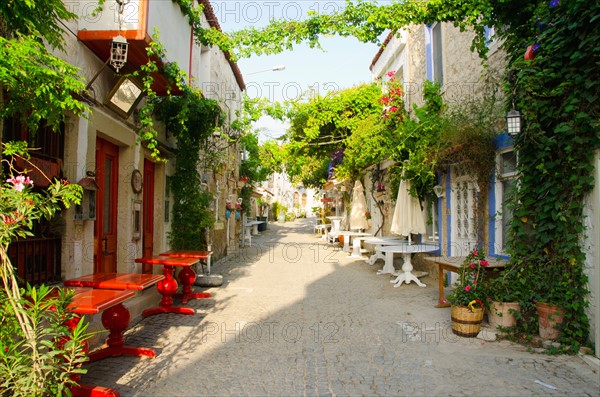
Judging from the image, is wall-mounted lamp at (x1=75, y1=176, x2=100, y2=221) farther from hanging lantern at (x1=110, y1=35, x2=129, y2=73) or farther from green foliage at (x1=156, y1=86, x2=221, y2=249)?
green foliage at (x1=156, y1=86, x2=221, y2=249)

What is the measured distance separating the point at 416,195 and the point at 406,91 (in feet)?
12.4

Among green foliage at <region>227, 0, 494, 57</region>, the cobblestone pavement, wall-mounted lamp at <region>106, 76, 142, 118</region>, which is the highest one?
green foliage at <region>227, 0, 494, 57</region>

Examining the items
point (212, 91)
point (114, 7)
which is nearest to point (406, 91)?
point (212, 91)

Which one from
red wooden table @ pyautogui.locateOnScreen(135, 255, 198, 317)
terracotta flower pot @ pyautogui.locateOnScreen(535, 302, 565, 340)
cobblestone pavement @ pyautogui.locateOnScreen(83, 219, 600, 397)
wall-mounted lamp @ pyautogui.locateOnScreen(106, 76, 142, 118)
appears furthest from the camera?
red wooden table @ pyautogui.locateOnScreen(135, 255, 198, 317)

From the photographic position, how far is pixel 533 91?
475cm

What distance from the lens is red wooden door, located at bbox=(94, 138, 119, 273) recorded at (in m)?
5.78

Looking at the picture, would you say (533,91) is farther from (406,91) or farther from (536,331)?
(406,91)

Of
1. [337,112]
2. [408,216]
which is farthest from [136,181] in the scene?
[337,112]

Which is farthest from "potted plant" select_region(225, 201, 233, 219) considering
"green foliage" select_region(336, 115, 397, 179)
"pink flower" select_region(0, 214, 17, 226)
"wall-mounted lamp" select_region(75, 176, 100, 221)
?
"pink flower" select_region(0, 214, 17, 226)

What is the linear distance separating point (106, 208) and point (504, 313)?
223 inches

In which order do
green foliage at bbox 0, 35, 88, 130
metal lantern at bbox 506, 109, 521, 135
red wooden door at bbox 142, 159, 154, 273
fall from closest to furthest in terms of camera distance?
1. green foliage at bbox 0, 35, 88, 130
2. metal lantern at bbox 506, 109, 521, 135
3. red wooden door at bbox 142, 159, 154, 273

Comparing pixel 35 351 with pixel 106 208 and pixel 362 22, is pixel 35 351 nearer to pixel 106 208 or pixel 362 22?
pixel 106 208

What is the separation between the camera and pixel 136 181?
6574 millimetres

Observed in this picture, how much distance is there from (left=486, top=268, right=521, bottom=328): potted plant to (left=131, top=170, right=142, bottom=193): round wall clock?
5377 mm
